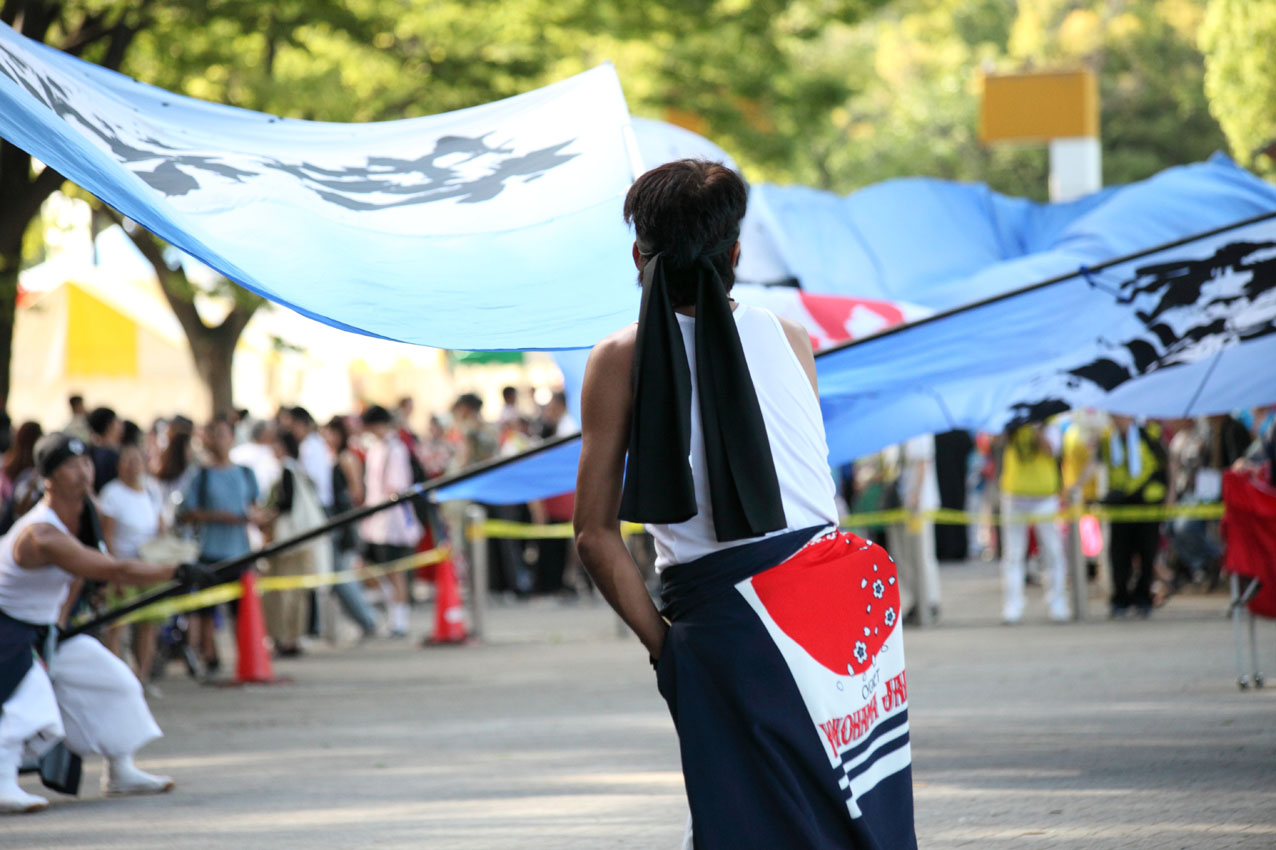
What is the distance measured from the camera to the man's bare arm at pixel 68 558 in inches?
297

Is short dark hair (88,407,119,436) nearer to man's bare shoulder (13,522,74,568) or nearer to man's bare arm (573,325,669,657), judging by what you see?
man's bare shoulder (13,522,74,568)

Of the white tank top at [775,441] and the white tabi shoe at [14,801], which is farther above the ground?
the white tank top at [775,441]

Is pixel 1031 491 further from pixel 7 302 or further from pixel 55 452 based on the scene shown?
pixel 7 302

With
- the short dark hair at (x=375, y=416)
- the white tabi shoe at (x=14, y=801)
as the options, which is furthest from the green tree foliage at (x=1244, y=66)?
the white tabi shoe at (x=14, y=801)

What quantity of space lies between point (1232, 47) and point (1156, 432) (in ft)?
54.4

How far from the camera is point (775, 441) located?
3.73 m

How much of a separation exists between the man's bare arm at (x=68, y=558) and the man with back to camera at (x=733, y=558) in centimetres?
445

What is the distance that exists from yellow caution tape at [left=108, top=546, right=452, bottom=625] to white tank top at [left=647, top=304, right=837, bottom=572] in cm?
773

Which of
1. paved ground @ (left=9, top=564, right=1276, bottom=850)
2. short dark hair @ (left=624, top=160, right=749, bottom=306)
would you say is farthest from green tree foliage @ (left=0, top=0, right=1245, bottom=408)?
short dark hair @ (left=624, top=160, right=749, bottom=306)

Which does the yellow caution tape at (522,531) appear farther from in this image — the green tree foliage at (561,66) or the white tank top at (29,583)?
the white tank top at (29,583)

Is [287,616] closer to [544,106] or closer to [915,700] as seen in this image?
[915,700]

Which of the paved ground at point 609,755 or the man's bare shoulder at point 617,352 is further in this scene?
the paved ground at point 609,755

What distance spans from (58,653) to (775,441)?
17.7 feet

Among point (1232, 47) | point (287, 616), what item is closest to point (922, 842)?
point (287, 616)
